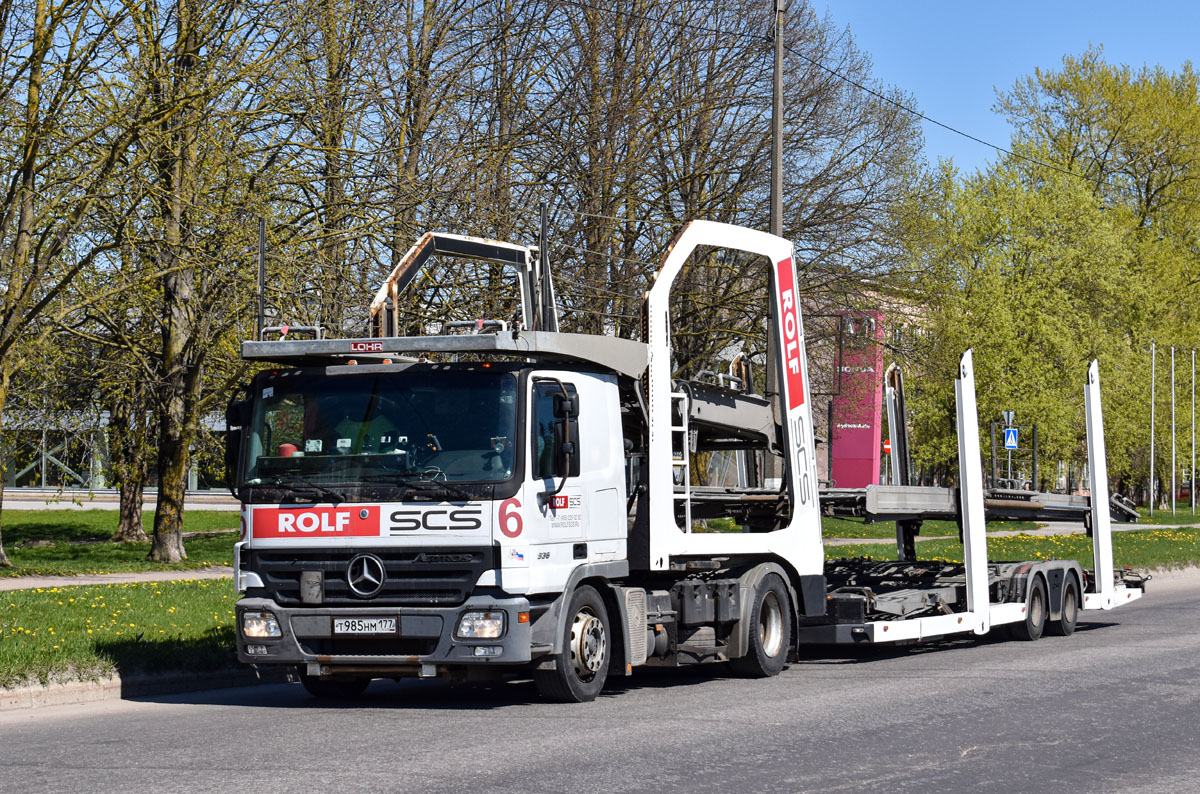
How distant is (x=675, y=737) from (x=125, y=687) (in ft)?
16.5

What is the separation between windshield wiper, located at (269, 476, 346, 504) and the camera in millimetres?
10586

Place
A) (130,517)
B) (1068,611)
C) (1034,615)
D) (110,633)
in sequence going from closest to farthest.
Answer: (110,633) < (1034,615) < (1068,611) < (130,517)

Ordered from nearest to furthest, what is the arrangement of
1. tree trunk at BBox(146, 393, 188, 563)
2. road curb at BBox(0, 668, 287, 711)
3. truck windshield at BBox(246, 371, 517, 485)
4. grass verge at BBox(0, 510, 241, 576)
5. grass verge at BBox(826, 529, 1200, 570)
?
truck windshield at BBox(246, 371, 517, 485)
road curb at BBox(0, 668, 287, 711)
grass verge at BBox(0, 510, 241, 576)
tree trunk at BBox(146, 393, 188, 563)
grass verge at BBox(826, 529, 1200, 570)

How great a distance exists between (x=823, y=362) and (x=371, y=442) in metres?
23.3

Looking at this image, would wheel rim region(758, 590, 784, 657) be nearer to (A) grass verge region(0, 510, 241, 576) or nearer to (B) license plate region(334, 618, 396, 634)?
(B) license plate region(334, 618, 396, 634)

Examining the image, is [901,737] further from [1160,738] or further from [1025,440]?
[1025,440]

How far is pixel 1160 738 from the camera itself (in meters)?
9.23

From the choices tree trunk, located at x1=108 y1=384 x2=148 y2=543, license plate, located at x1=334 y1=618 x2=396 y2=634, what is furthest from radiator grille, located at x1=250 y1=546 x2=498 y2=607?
tree trunk, located at x1=108 y1=384 x2=148 y2=543

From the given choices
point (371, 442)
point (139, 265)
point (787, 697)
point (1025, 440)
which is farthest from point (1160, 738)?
point (1025, 440)

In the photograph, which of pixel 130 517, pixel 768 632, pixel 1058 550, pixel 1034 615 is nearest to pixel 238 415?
pixel 768 632

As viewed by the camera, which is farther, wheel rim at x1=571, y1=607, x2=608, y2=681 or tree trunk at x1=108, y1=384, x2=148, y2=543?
tree trunk at x1=108, y1=384, x2=148, y2=543

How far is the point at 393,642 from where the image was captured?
34.6 ft

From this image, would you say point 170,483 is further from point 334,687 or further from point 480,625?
point 480,625

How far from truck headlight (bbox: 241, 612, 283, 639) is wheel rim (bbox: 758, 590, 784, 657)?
164 inches
